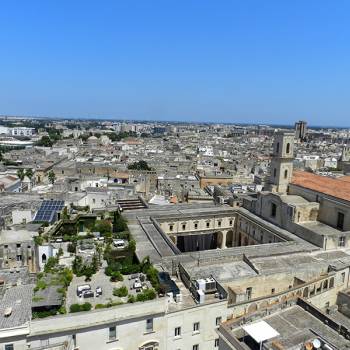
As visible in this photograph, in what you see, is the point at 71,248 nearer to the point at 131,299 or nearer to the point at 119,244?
the point at 119,244

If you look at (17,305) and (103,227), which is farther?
(103,227)

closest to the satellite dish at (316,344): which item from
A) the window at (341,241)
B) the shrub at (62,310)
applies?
the shrub at (62,310)

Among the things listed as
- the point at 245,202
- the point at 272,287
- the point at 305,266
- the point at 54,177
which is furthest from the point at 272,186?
the point at 54,177

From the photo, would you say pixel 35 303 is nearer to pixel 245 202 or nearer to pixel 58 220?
pixel 58 220

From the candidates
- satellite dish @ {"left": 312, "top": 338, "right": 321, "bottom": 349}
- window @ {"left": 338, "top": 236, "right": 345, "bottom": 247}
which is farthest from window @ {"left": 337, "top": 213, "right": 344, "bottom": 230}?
satellite dish @ {"left": 312, "top": 338, "right": 321, "bottom": 349}

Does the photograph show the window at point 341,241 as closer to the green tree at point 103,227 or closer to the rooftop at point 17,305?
the green tree at point 103,227

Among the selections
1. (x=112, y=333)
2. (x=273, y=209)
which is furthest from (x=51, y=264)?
(x=273, y=209)

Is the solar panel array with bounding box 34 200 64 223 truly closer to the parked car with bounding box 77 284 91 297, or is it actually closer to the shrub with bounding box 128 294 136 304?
the parked car with bounding box 77 284 91 297
